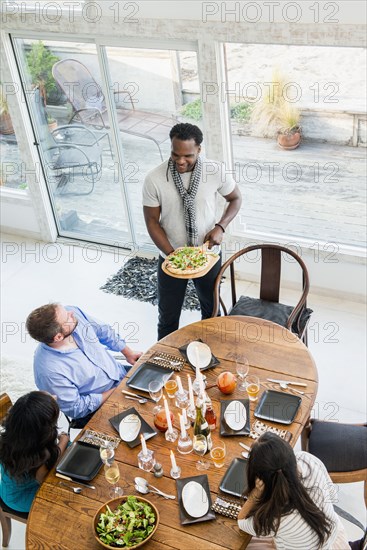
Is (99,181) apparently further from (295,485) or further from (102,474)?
(295,485)

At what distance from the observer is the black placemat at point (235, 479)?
8.45 feet

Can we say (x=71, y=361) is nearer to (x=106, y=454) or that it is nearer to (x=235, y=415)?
(x=106, y=454)

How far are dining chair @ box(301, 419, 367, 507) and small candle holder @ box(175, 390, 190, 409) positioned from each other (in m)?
0.65

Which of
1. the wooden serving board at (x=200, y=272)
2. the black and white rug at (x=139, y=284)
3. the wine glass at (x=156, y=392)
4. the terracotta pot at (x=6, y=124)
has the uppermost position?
the terracotta pot at (x=6, y=124)

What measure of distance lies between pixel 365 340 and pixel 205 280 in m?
1.33

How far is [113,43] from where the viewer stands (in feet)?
15.5

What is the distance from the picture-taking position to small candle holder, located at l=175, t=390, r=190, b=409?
117 inches

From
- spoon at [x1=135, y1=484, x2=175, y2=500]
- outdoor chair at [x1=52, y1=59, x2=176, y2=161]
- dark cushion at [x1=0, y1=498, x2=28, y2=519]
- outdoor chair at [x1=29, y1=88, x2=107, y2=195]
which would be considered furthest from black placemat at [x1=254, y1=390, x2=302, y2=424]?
outdoor chair at [x1=29, y1=88, x2=107, y2=195]

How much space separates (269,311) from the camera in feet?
12.7

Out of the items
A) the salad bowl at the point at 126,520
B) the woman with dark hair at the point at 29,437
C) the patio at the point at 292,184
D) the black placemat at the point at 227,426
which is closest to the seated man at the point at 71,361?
the woman with dark hair at the point at 29,437

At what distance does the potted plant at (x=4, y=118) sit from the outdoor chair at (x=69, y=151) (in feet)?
0.98

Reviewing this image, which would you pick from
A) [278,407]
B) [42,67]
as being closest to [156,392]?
[278,407]

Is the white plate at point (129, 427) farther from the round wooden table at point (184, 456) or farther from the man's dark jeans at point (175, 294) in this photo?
the man's dark jeans at point (175, 294)

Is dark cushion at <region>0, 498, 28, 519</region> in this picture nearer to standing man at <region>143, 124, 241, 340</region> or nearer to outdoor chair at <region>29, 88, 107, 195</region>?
standing man at <region>143, 124, 241, 340</region>
